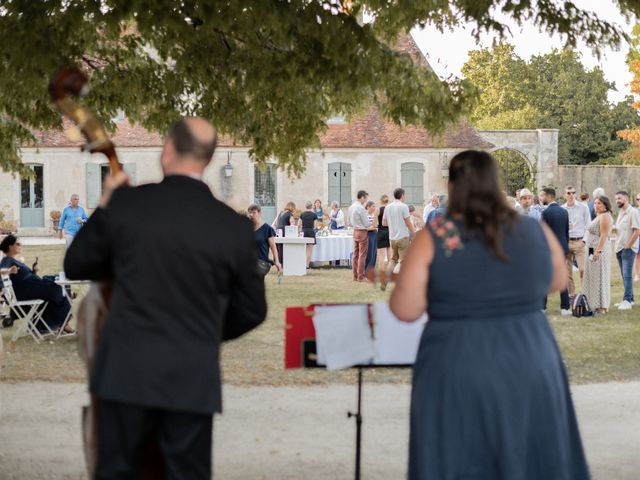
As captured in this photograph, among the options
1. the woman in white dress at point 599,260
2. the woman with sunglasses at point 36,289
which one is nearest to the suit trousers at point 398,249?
the woman in white dress at point 599,260

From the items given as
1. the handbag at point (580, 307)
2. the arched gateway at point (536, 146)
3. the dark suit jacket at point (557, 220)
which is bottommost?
the handbag at point (580, 307)

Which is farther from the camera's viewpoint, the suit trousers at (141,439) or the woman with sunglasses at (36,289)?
the woman with sunglasses at (36,289)

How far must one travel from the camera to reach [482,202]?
3.87 m

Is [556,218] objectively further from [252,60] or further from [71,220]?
[71,220]

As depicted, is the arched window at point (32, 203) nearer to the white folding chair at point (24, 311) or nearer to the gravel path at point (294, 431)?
the white folding chair at point (24, 311)

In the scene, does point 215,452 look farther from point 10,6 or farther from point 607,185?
point 607,185

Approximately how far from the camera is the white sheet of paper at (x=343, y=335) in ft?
15.2

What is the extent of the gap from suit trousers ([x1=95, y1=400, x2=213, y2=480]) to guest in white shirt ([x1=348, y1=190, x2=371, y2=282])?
668 inches

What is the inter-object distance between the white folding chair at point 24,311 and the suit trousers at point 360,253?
8.81 m

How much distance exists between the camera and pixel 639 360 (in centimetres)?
1087

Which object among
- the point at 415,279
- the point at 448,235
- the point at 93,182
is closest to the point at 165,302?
the point at 415,279

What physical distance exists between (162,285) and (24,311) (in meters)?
10.4

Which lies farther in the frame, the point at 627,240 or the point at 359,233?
the point at 359,233

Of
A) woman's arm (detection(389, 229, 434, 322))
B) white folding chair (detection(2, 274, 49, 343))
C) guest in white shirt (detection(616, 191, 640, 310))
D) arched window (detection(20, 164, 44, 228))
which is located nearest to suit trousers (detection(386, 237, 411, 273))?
guest in white shirt (detection(616, 191, 640, 310))
